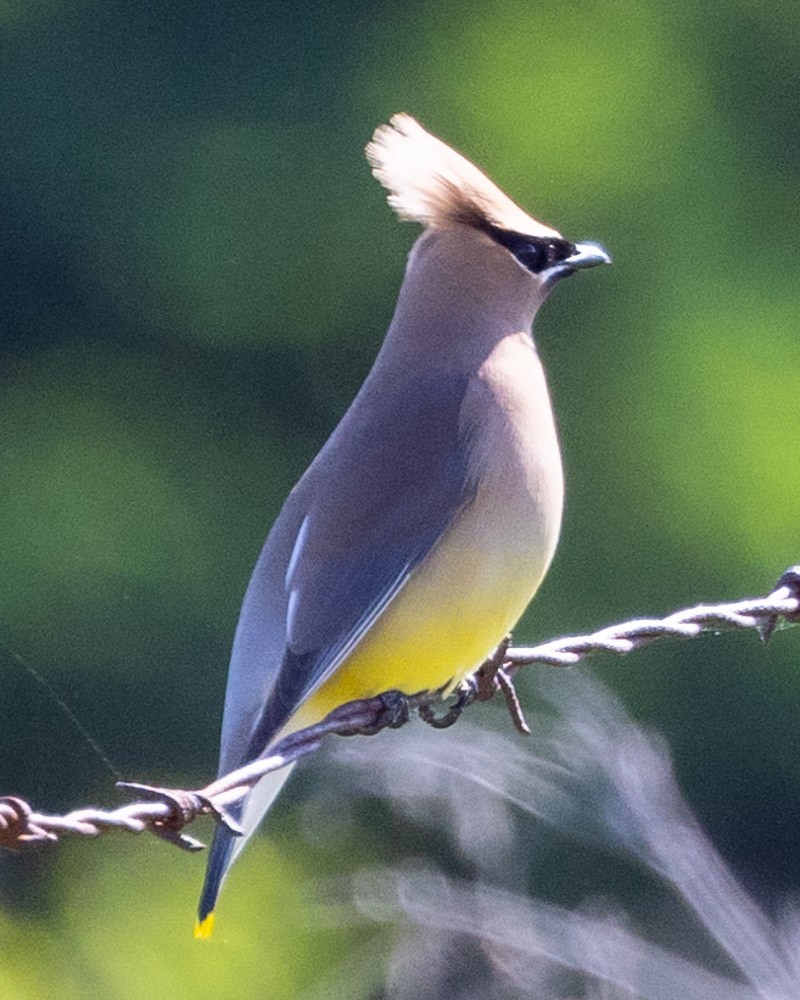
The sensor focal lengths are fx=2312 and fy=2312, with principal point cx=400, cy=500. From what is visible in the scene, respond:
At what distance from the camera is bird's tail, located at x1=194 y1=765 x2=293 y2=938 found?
319cm

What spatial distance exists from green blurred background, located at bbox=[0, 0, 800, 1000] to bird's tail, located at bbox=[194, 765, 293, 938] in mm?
2946

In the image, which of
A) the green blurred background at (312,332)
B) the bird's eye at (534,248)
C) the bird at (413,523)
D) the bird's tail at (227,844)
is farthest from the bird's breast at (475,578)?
the green blurred background at (312,332)

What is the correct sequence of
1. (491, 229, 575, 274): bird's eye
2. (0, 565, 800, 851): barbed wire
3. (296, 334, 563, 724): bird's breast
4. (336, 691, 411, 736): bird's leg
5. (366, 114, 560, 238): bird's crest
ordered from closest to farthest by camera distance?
1. (0, 565, 800, 851): barbed wire
2. (336, 691, 411, 736): bird's leg
3. (296, 334, 563, 724): bird's breast
4. (366, 114, 560, 238): bird's crest
5. (491, 229, 575, 274): bird's eye

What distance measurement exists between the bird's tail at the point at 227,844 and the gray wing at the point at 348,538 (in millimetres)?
78

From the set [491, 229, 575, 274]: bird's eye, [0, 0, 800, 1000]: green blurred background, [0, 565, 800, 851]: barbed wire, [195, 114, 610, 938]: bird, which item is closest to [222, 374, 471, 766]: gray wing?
[195, 114, 610, 938]: bird

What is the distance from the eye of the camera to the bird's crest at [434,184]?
12.3 feet

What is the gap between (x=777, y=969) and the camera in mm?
4051

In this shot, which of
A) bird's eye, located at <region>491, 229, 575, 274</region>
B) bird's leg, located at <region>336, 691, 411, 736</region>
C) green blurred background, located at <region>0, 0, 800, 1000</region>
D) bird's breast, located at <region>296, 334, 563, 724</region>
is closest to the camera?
bird's leg, located at <region>336, 691, 411, 736</region>

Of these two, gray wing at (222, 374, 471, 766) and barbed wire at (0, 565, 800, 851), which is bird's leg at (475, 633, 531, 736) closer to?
barbed wire at (0, 565, 800, 851)

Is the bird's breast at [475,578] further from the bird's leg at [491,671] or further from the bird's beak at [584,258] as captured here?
the bird's beak at [584,258]

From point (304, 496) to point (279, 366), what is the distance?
154 inches

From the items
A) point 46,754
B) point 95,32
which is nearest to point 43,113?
point 95,32

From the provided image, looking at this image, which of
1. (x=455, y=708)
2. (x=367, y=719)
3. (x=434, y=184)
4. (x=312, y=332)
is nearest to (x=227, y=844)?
(x=367, y=719)

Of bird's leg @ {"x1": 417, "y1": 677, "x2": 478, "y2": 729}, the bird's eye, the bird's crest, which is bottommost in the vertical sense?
bird's leg @ {"x1": 417, "y1": 677, "x2": 478, "y2": 729}
